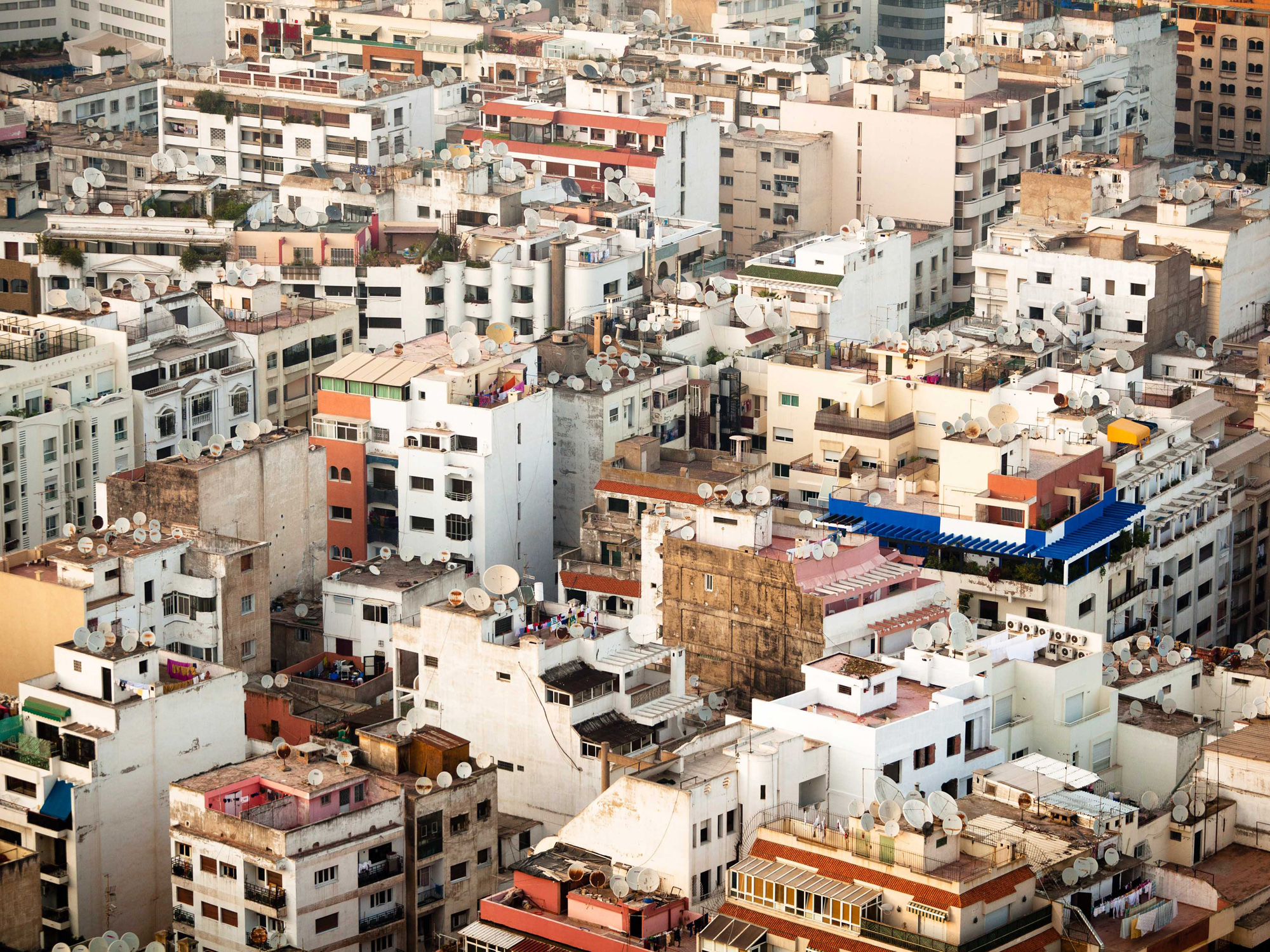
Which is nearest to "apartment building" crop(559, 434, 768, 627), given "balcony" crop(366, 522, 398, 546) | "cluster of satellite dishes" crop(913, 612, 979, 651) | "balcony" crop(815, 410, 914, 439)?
"balcony" crop(815, 410, 914, 439)

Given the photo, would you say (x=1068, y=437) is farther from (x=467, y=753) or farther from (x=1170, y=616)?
(x=467, y=753)

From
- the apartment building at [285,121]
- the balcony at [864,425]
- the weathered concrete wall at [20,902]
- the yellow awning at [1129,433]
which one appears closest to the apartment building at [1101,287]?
the yellow awning at [1129,433]

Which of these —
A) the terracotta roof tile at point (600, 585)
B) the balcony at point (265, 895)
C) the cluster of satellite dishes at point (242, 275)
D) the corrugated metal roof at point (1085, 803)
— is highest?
the cluster of satellite dishes at point (242, 275)

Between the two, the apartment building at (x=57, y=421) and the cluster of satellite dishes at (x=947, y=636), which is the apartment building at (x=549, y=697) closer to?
the cluster of satellite dishes at (x=947, y=636)

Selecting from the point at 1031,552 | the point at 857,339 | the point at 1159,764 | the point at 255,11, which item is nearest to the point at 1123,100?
the point at 857,339

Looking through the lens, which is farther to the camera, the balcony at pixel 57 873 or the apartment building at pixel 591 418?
the apartment building at pixel 591 418

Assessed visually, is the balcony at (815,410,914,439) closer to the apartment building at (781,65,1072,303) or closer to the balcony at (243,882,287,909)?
the balcony at (243,882,287,909)
